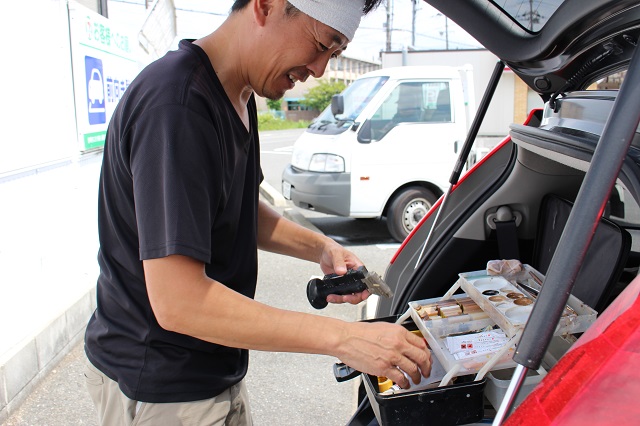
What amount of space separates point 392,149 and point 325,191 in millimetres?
947

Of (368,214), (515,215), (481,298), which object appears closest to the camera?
(481,298)

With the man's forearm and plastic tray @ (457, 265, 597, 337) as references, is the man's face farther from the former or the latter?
plastic tray @ (457, 265, 597, 337)

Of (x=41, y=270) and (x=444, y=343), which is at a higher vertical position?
(x=444, y=343)

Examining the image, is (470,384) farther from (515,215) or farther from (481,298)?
(515,215)

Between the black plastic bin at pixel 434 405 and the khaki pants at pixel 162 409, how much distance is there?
0.44m

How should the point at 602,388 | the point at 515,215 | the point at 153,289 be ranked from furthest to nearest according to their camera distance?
the point at 515,215 < the point at 153,289 < the point at 602,388

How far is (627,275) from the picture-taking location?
6.71 ft

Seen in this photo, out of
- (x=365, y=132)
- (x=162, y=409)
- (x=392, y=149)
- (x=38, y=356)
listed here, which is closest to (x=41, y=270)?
(x=38, y=356)

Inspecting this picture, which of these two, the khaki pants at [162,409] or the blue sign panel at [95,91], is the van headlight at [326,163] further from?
the khaki pants at [162,409]

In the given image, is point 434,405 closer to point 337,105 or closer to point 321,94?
point 337,105

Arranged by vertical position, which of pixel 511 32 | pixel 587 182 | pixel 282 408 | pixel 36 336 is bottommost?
pixel 282 408

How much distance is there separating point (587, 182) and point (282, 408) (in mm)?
2747

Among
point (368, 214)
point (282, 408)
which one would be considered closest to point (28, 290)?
point (282, 408)

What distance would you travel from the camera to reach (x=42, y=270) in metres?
3.65
